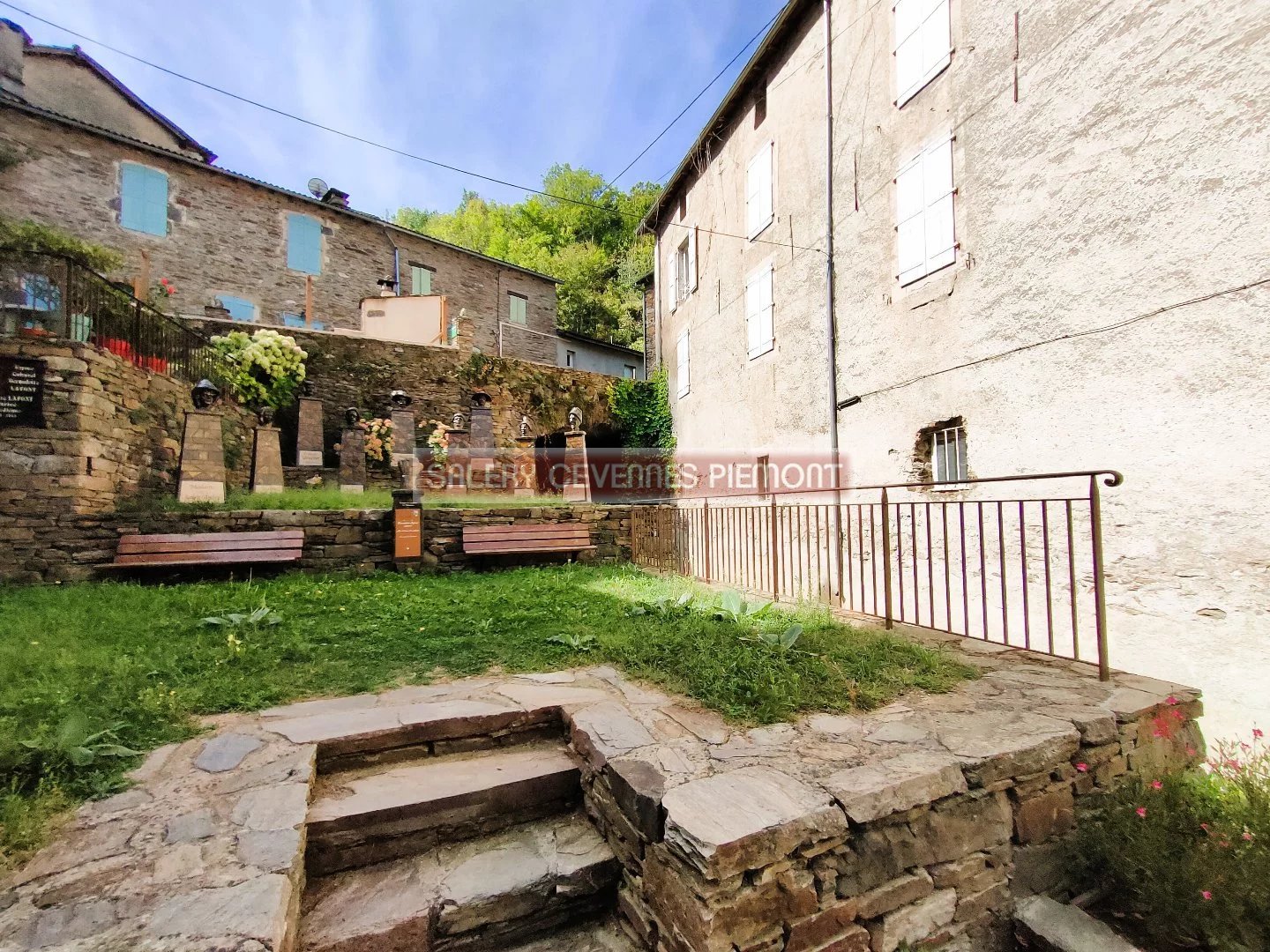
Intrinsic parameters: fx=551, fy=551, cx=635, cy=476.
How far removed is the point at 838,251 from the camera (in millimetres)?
7680

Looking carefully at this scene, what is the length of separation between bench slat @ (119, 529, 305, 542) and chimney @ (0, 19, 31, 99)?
14887mm

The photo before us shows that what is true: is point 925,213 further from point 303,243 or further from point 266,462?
point 303,243

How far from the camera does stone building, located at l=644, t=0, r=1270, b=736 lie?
12.6ft

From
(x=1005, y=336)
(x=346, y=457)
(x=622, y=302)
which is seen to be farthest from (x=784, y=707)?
(x=622, y=302)

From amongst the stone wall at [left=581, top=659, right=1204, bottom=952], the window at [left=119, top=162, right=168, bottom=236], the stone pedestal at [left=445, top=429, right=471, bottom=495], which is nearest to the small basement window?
the stone wall at [left=581, top=659, right=1204, bottom=952]

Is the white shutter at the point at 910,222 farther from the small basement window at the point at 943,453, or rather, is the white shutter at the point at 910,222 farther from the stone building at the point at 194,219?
the stone building at the point at 194,219

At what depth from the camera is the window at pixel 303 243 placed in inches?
632

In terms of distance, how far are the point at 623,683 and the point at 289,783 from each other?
167 centimetres

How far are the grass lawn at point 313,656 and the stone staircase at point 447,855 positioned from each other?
2.55ft

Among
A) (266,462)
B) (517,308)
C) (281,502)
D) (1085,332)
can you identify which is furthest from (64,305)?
(517,308)

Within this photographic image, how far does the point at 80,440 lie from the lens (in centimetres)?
603

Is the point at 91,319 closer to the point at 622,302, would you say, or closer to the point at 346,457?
the point at 346,457

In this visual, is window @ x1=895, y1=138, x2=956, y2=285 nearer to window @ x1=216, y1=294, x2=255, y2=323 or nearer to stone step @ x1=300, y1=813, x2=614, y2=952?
stone step @ x1=300, y1=813, x2=614, y2=952

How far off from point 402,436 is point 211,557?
642 cm
